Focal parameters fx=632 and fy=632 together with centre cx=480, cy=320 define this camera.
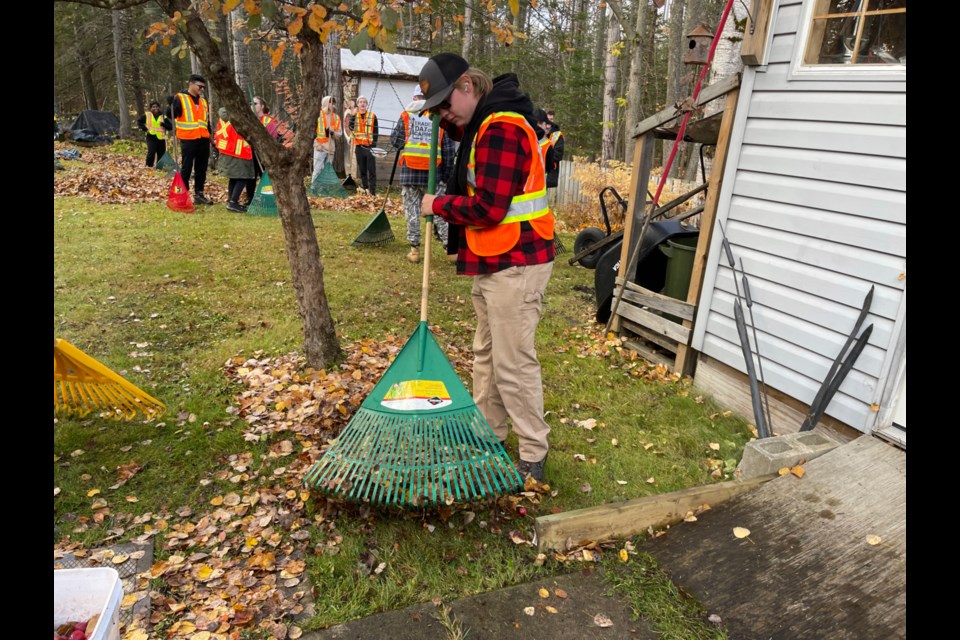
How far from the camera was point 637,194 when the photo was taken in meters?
6.06

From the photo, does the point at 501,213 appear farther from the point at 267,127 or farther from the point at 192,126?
the point at 267,127

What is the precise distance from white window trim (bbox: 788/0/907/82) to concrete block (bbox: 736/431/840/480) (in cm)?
207

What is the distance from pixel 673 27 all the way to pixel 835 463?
52.6 ft

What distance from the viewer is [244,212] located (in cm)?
1048

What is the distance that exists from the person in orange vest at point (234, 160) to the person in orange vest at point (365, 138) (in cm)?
372

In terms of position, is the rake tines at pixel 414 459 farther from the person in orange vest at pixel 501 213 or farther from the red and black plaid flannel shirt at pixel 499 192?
the red and black plaid flannel shirt at pixel 499 192

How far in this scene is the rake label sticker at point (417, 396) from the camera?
317 cm

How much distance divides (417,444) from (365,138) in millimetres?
11868

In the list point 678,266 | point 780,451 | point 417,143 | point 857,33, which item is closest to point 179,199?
point 417,143

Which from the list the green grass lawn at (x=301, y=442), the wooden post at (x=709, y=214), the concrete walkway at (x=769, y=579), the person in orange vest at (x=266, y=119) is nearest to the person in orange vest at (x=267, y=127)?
the person in orange vest at (x=266, y=119)

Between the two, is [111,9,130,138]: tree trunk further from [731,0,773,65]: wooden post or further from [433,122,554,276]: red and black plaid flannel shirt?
[433,122,554,276]: red and black plaid flannel shirt
